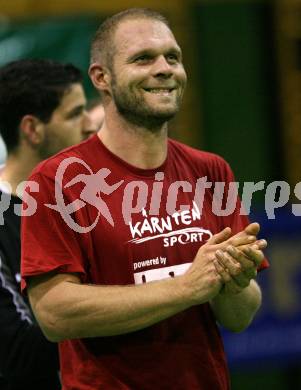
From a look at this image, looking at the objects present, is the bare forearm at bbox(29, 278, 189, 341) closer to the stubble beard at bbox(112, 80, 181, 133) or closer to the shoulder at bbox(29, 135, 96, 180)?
the shoulder at bbox(29, 135, 96, 180)

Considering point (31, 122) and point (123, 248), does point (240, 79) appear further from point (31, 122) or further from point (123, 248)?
point (123, 248)

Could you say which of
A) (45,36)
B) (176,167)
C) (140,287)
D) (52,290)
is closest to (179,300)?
(140,287)

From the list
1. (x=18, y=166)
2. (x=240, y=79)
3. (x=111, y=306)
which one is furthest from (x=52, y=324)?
(x=240, y=79)

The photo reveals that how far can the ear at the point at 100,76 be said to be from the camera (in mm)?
3104

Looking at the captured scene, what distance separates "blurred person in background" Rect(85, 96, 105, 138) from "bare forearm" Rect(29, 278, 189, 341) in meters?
1.28

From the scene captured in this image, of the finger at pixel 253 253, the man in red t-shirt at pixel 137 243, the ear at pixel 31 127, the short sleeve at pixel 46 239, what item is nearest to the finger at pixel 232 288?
the man in red t-shirt at pixel 137 243

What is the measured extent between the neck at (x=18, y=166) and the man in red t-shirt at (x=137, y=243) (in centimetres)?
70

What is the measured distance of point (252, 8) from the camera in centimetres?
710

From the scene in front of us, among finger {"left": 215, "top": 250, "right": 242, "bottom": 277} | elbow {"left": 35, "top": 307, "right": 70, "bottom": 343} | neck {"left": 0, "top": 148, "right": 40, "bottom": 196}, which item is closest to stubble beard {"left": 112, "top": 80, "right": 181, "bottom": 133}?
finger {"left": 215, "top": 250, "right": 242, "bottom": 277}

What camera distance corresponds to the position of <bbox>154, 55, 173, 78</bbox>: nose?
2.98 meters

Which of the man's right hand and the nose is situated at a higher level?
the nose

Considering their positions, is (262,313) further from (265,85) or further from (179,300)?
(179,300)

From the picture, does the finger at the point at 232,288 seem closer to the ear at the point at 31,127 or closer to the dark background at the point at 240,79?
the ear at the point at 31,127

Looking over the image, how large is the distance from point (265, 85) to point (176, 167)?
4173mm
